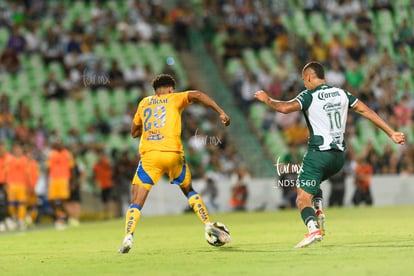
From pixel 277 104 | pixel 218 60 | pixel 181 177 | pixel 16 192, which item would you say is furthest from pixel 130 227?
pixel 218 60

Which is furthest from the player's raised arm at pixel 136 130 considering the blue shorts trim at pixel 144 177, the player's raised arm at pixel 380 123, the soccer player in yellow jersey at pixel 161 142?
the player's raised arm at pixel 380 123

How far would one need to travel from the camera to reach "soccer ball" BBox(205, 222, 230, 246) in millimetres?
13836

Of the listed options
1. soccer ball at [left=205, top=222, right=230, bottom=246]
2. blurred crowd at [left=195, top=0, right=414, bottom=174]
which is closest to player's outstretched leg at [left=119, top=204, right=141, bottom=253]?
soccer ball at [left=205, top=222, right=230, bottom=246]

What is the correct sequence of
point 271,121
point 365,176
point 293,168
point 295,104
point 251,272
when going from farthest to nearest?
point 271,121, point 365,176, point 293,168, point 295,104, point 251,272

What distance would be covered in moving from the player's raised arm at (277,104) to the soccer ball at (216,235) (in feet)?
6.80

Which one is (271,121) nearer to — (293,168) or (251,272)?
(293,168)

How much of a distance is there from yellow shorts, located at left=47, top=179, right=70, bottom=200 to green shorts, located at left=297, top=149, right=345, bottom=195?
39.7ft

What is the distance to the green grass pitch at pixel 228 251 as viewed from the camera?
35.4 ft

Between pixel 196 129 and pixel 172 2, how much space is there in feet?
24.7

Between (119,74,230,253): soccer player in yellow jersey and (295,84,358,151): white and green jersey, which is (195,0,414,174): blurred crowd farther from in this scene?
(295,84,358,151): white and green jersey

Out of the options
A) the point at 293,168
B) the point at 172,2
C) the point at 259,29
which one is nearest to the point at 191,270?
the point at 293,168

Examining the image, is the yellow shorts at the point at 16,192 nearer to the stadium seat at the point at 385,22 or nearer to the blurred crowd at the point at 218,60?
the blurred crowd at the point at 218,60

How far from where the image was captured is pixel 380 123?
12945 millimetres

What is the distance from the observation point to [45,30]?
33.2m
